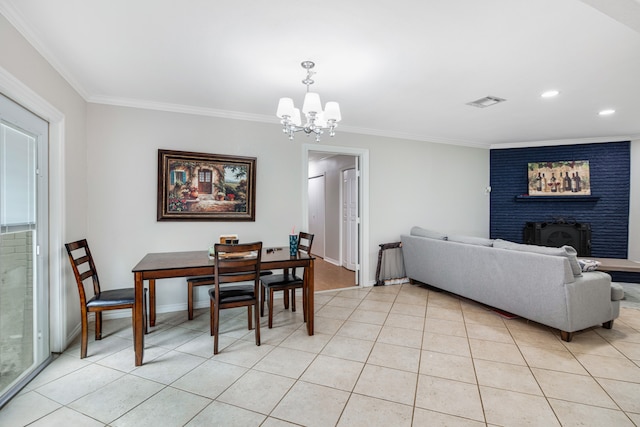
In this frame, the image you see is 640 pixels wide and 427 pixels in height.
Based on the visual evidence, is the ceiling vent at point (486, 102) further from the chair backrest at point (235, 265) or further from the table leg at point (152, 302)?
the table leg at point (152, 302)

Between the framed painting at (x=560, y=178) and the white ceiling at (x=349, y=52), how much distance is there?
64.2 inches

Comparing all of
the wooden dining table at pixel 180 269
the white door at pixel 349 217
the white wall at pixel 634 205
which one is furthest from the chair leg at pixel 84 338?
the white wall at pixel 634 205

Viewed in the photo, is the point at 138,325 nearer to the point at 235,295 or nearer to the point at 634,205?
the point at 235,295

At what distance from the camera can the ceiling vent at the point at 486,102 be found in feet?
11.0

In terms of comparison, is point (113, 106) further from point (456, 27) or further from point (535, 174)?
point (535, 174)

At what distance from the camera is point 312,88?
Answer: 9.96 ft

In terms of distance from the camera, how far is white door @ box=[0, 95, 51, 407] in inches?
75.7

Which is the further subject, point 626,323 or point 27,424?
point 626,323

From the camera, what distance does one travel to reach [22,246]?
213 cm

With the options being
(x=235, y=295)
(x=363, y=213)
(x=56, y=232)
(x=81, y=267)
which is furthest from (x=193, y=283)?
(x=363, y=213)

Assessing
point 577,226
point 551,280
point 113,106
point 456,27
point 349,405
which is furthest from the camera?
point 577,226

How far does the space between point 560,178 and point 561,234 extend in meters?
1.00

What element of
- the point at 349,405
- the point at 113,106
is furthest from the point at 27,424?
the point at 113,106

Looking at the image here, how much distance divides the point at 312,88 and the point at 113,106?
2.22 meters
